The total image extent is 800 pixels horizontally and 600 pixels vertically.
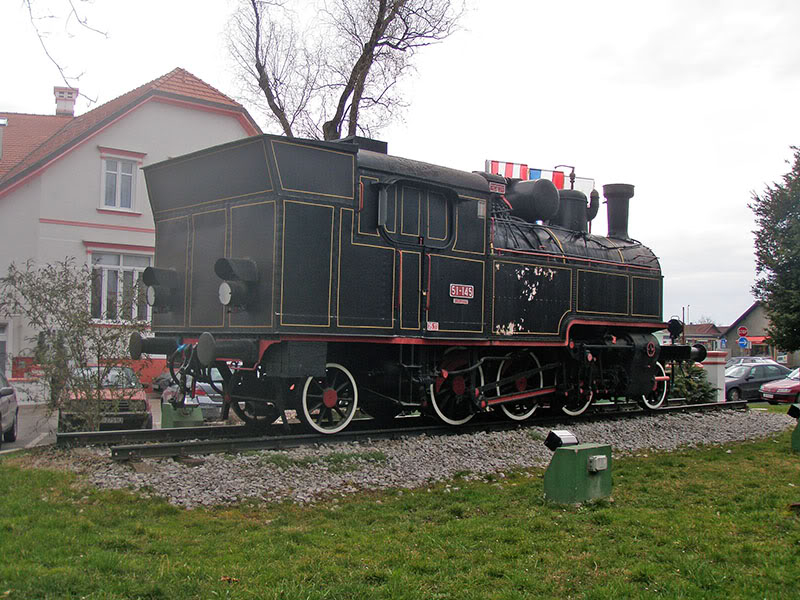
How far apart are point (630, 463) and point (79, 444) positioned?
6.22 m

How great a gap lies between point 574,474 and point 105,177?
63.0ft

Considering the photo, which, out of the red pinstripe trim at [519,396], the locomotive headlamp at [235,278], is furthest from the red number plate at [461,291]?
the locomotive headlamp at [235,278]

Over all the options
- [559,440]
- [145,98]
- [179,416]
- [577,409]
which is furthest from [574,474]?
[145,98]

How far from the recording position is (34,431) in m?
11.1

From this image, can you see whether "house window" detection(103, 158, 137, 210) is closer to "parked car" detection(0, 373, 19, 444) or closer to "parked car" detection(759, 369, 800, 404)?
"parked car" detection(0, 373, 19, 444)

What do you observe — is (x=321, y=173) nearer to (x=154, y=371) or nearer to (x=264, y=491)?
(x=264, y=491)

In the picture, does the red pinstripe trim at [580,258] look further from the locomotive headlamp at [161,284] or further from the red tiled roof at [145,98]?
the red tiled roof at [145,98]

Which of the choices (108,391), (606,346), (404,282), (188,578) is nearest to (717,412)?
(606,346)

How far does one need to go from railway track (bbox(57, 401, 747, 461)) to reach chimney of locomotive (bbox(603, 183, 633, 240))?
4157mm

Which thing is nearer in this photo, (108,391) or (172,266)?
(172,266)

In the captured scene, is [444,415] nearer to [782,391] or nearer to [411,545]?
[411,545]

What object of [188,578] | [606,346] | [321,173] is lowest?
[188,578]

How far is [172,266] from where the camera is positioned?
10.5 meters

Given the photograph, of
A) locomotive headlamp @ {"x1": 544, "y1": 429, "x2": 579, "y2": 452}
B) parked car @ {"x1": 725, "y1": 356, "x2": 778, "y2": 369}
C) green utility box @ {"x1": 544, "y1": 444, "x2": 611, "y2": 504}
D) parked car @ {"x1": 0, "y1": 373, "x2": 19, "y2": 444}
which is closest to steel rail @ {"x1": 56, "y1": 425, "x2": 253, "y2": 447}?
parked car @ {"x1": 0, "y1": 373, "x2": 19, "y2": 444}
